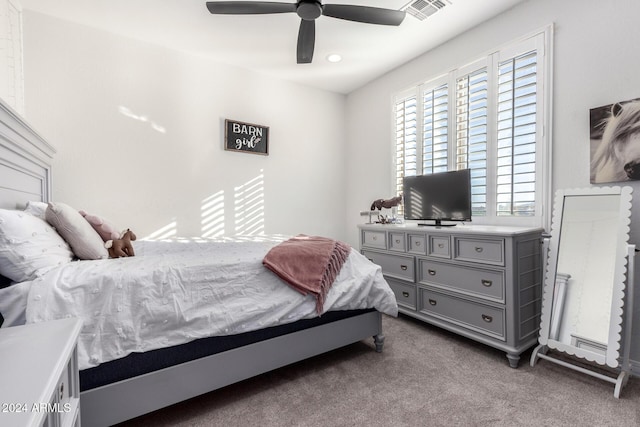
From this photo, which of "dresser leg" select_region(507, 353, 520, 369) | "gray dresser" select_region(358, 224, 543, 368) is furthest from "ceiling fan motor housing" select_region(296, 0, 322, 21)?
"dresser leg" select_region(507, 353, 520, 369)

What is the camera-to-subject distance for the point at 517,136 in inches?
96.3

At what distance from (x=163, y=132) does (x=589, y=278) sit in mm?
3776

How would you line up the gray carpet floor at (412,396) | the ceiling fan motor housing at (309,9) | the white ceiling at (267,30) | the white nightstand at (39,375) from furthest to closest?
the white ceiling at (267,30), the ceiling fan motor housing at (309,9), the gray carpet floor at (412,396), the white nightstand at (39,375)

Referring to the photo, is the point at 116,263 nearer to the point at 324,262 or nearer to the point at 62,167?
the point at 324,262

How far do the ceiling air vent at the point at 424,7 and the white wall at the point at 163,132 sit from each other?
1837 millimetres

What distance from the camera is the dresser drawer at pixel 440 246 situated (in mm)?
2363

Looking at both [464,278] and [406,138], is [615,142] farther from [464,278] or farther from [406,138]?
[406,138]

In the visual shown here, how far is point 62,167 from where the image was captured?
104 inches

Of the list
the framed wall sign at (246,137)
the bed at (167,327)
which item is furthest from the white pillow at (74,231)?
the framed wall sign at (246,137)

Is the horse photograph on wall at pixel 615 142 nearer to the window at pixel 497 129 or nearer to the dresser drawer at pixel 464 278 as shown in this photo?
the window at pixel 497 129

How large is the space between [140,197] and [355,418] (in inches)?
108

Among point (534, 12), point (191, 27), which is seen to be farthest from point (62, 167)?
point (534, 12)

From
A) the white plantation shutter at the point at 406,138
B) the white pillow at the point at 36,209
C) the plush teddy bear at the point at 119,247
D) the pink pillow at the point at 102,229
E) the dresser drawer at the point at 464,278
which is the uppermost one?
the white plantation shutter at the point at 406,138

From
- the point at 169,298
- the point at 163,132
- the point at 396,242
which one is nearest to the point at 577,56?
the point at 396,242
